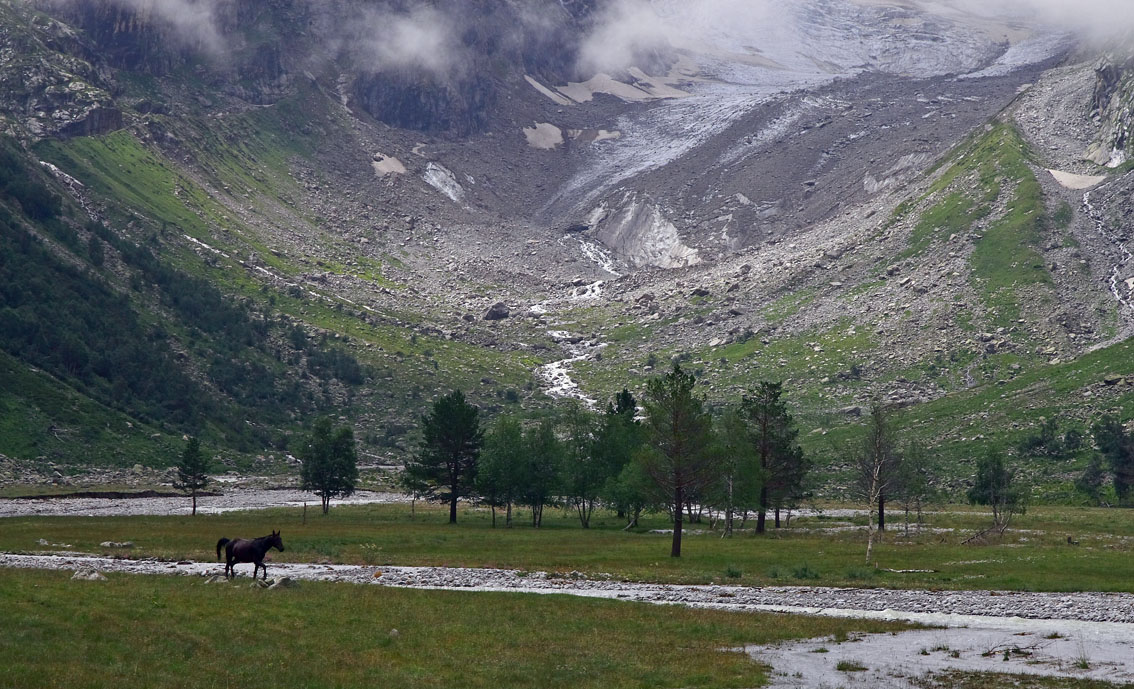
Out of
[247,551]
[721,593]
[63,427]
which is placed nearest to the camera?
[247,551]

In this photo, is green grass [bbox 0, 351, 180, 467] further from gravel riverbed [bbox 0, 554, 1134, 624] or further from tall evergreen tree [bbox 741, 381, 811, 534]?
tall evergreen tree [bbox 741, 381, 811, 534]

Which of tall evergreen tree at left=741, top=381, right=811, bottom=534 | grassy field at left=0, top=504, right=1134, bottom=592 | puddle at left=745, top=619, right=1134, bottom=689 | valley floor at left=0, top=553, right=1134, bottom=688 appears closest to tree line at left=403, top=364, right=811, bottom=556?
tall evergreen tree at left=741, top=381, right=811, bottom=534

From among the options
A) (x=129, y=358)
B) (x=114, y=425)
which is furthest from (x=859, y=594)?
(x=129, y=358)

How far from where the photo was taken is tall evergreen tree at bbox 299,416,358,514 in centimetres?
11000

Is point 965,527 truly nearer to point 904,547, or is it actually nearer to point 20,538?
point 904,547

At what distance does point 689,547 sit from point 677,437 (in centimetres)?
1179

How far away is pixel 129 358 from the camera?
188m

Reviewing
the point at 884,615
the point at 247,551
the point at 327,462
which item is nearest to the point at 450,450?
the point at 327,462

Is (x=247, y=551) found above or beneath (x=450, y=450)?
beneath

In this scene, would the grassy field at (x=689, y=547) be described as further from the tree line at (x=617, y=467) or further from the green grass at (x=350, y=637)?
the green grass at (x=350, y=637)

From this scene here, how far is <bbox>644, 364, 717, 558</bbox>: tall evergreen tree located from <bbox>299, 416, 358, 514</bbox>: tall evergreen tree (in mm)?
52251

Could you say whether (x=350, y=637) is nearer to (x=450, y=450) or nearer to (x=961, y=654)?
(x=961, y=654)

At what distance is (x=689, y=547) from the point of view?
74875mm

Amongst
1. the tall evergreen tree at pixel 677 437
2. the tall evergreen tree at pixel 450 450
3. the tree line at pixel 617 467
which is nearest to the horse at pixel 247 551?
the tall evergreen tree at pixel 677 437
